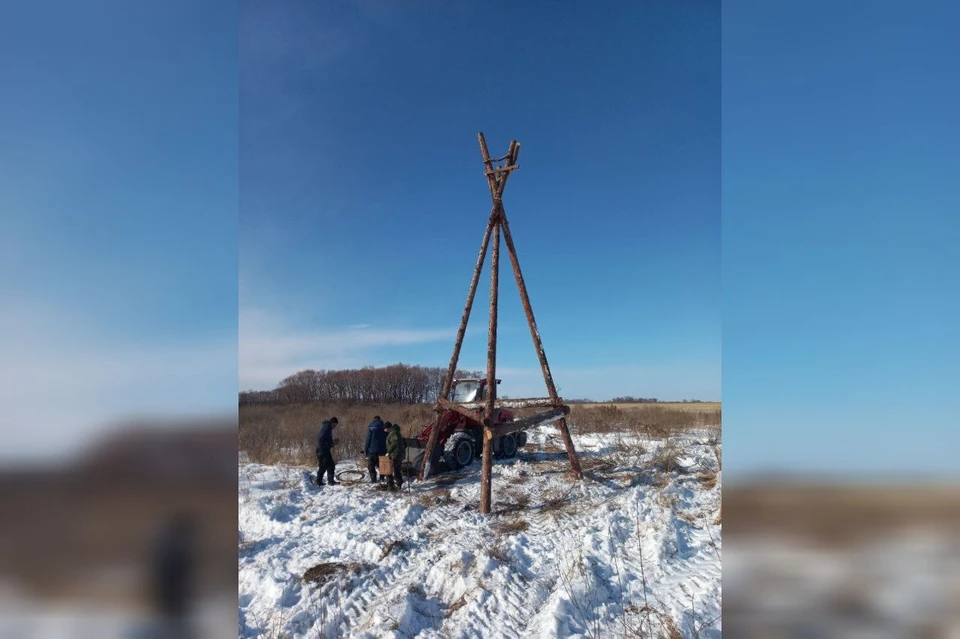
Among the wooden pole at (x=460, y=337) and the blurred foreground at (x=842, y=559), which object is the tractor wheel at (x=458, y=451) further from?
the blurred foreground at (x=842, y=559)

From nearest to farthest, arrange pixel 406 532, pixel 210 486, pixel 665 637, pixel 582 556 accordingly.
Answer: pixel 210 486 < pixel 665 637 < pixel 582 556 < pixel 406 532

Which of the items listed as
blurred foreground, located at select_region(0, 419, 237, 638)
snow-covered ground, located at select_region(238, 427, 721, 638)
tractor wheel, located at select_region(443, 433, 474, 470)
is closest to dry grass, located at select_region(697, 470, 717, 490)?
snow-covered ground, located at select_region(238, 427, 721, 638)

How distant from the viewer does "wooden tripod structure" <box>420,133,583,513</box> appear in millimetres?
6468

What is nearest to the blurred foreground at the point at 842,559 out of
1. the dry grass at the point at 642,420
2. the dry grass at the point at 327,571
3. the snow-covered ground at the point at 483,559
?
the snow-covered ground at the point at 483,559

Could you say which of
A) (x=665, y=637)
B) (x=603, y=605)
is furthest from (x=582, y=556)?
(x=665, y=637)

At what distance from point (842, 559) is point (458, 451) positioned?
8.57 metres

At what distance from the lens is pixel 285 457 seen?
36.7ft

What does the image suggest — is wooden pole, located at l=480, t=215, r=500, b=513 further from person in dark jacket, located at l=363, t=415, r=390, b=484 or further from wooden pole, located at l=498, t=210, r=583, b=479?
person in dark jacket, located at l=363, t=415, r=390, b=484

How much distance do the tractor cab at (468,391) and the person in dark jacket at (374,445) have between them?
7.61 feet

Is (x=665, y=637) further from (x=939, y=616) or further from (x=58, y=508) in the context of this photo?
(x=58, y=508)

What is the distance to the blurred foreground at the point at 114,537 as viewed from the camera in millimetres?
1083

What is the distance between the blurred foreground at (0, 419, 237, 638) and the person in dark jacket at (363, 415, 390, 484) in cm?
716

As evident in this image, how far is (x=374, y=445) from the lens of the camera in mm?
8195

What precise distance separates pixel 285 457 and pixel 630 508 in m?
8.30
